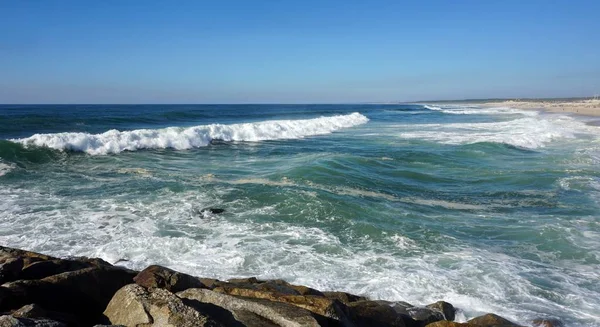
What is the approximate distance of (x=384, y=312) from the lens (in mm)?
5535

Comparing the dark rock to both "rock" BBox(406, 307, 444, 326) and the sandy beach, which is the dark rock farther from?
the sandy beach

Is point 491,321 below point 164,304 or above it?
below

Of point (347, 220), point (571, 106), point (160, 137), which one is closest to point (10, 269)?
point (347, 220)

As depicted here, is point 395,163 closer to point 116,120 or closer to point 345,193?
point 345,193

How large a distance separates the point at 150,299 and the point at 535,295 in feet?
20.1

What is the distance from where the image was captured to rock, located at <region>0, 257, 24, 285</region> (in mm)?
5177

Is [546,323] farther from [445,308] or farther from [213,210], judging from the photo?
[213,210]

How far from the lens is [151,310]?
13.0 ft

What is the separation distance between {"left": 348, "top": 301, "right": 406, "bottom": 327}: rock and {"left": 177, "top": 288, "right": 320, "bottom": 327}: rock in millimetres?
1118

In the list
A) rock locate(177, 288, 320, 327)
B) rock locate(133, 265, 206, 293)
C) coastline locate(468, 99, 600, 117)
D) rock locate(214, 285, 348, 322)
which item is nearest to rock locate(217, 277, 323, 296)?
rock locate(214, 285, 348, 322)

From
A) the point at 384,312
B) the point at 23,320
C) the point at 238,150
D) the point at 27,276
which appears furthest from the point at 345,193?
the point at 238,150

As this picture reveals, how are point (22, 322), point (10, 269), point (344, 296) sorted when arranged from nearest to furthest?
1. point (22, 322)
2. point (10, 269)
3. point (344, 296)

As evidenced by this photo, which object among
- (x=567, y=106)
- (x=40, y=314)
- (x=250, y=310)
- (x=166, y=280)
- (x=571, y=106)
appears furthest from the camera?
(x=567, y=106)

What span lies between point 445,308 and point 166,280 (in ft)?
13.0
